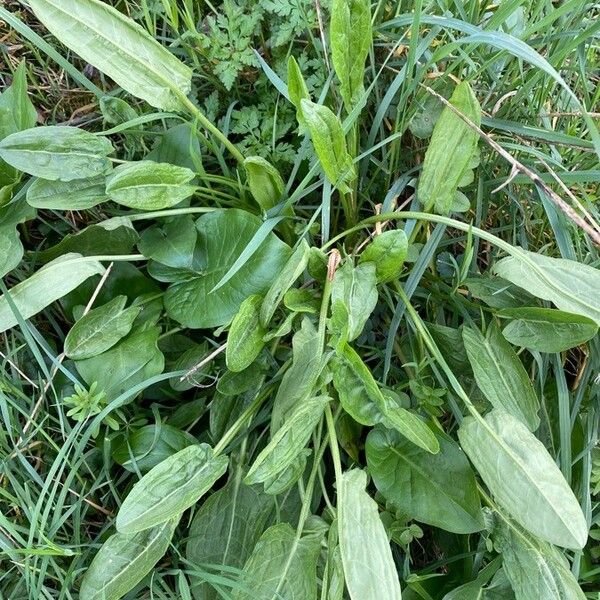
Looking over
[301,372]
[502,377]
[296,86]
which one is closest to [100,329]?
[301,372]

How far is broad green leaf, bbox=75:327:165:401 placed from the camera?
2.82 ft

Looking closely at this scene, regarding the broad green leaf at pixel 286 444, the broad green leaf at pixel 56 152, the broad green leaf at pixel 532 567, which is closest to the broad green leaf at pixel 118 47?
the broad green leaf at pixel 56 152

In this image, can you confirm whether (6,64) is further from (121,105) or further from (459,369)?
(459,369)

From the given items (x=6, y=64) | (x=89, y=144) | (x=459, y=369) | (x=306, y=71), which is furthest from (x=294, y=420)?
(x=6, y=64)

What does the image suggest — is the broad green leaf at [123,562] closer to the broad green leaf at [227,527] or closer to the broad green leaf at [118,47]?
the broad green leaf at [227,527]

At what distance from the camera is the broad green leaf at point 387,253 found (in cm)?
76

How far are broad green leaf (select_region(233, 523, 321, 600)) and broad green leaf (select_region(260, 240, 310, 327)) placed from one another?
0.25m

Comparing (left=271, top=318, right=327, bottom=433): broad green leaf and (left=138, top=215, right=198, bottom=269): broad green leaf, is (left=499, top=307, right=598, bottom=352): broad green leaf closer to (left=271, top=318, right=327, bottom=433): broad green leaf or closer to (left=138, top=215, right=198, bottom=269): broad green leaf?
(left=271, top=318, right=327, bottom=433): broad green leaf

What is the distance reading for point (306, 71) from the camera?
3.12ft

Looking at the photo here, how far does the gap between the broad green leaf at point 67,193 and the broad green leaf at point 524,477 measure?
20.1 inches

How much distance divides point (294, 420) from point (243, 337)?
0.13 m

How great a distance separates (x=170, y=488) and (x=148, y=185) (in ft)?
1.11

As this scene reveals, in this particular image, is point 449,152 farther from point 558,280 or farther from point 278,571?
point 278,571

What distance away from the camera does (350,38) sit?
76cm
